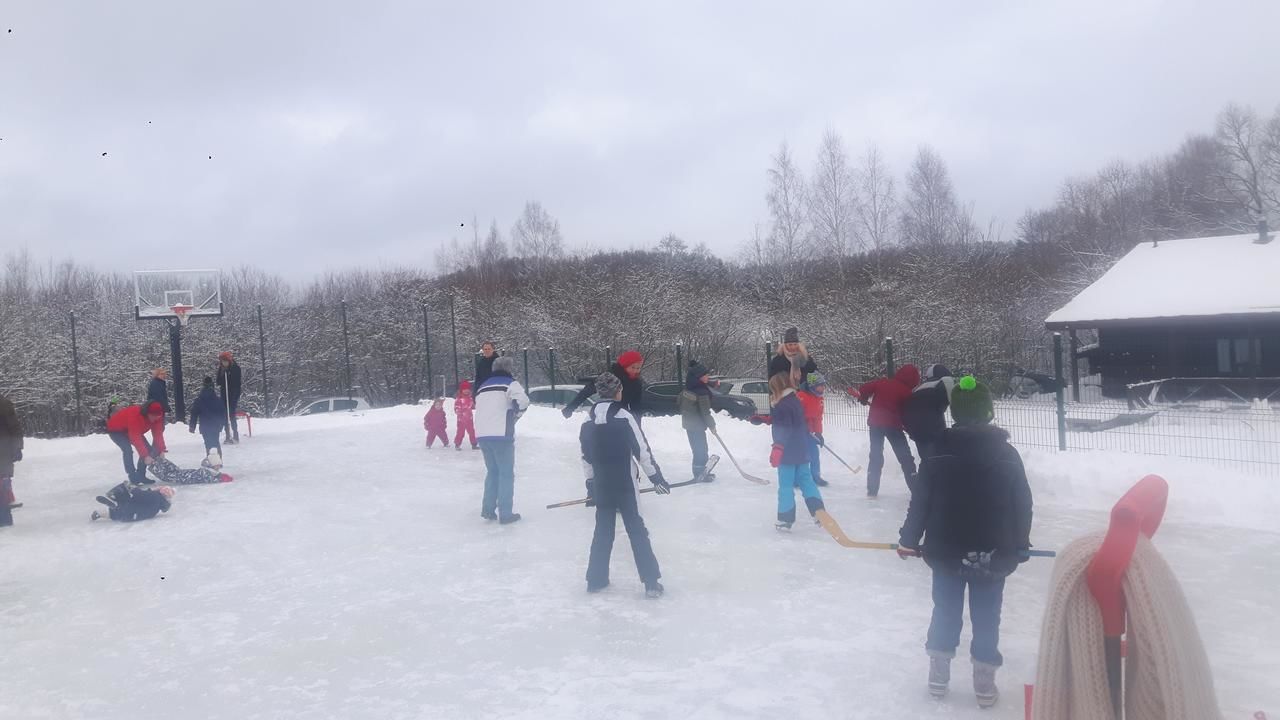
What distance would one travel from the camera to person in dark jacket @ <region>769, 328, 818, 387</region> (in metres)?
8.16

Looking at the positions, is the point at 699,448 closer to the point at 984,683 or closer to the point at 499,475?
the point at 499,475

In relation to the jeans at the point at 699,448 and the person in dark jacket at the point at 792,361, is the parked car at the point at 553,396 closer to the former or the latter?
the jeans at the point at 699,448

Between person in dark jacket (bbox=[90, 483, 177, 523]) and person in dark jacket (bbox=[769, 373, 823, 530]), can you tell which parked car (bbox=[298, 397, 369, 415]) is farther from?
person in dark jacket (bbox=[769, 373, 823, 530])

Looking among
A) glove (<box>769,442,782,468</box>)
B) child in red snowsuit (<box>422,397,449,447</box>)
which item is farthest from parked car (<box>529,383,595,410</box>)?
glove (<box>769,442,782,468</box>)

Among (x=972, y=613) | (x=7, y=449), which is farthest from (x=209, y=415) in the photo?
(x=972, y=613)

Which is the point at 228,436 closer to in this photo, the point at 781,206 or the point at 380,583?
the point at 380,583

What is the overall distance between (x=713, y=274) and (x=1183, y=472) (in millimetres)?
37735

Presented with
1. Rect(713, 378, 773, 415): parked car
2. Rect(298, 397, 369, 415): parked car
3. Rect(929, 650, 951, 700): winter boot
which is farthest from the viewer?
Rect(298, 397, 369, 415): parked car

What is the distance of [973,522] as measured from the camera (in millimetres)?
4004

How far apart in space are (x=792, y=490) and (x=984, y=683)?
3.79 m

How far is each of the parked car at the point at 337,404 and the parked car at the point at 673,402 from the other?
9624 mm

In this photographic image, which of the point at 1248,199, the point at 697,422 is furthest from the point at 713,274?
the point at 697,422

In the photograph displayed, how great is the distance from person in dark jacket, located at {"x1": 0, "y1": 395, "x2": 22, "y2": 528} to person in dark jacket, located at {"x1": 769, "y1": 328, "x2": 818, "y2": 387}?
758 centimetres

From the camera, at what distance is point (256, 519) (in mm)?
9758
